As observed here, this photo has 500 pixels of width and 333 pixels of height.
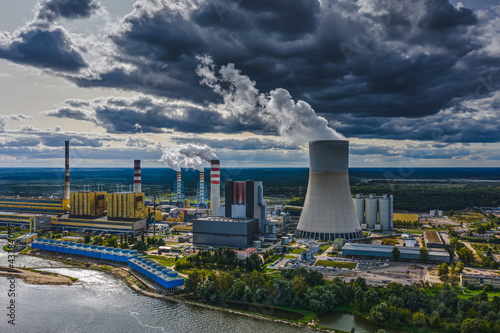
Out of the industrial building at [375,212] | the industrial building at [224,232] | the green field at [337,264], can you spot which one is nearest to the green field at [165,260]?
the industrial building at [224,232]

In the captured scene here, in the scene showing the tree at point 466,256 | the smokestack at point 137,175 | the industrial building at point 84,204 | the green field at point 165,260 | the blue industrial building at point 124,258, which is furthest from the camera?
the smokestack at point 137,175

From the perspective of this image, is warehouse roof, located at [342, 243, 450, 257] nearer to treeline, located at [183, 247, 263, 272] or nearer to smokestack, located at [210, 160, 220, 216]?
treeline, located at [183, 247, 263, 272]

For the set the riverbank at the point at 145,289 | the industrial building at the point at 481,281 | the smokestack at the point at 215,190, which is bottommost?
the riverbank at the point at 145,289

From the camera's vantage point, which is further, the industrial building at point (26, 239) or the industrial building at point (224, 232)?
the industrial building at point (26, 239)

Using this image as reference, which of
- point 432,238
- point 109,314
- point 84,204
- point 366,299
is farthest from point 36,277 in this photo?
point 432,238

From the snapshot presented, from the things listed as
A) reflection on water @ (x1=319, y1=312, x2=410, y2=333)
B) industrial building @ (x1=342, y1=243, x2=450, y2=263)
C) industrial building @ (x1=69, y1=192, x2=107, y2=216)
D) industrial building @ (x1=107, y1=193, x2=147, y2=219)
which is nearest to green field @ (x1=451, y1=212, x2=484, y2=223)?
industrial building @ (x1=342, y1=243, x2=450, y2=263)

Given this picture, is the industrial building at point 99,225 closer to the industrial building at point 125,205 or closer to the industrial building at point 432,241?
the industrial building at point 125,205

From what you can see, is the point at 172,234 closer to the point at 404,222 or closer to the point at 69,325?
the point at 69,325

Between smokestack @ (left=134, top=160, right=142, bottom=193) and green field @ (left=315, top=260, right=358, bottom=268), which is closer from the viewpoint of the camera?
green field @ (left=315, top=260, right=358, bottom=268)
